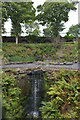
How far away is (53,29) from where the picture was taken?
14625 mm

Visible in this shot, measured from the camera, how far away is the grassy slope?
11066mm

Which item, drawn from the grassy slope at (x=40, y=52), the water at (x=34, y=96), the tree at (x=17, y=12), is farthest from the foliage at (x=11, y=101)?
the tree at (x=17, y=12)

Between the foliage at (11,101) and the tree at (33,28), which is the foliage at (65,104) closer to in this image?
the foliage at (11,101)

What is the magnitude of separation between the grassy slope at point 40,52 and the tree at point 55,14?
3.20 metres

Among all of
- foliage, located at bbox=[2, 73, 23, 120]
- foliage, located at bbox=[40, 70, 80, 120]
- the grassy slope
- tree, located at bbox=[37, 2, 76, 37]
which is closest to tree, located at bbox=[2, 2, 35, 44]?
tree, located at bbox=[37, 2, 76, 37]

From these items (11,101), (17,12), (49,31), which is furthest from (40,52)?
(11,101)

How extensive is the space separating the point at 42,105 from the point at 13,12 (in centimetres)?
1097

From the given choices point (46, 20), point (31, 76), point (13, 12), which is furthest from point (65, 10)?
point (31, 76)

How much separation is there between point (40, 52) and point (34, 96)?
7219 millimetres

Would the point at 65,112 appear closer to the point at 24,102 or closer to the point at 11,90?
the point at 24,102

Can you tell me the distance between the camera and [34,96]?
5180 mm

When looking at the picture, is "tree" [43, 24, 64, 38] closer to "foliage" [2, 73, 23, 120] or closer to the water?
the water

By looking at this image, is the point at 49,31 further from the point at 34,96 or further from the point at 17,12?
the point at 34,96

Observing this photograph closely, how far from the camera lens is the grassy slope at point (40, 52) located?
11.1 metres
